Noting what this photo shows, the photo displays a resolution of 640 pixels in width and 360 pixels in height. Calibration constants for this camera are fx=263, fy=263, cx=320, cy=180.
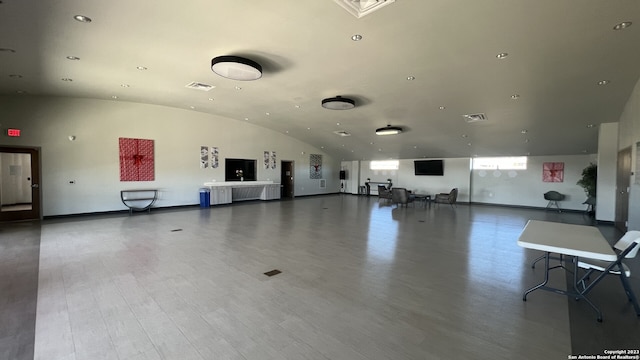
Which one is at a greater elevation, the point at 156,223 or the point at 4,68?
the point at 4,68

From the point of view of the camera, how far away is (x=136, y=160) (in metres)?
8.77

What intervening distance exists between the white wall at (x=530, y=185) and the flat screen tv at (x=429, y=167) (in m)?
1.51

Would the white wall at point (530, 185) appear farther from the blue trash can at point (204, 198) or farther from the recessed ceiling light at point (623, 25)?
the blue trash can at point (204, 198)

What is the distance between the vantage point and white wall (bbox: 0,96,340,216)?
24.0ft

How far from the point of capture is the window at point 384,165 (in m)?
15.7

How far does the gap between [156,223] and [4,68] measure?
4212 millimetres

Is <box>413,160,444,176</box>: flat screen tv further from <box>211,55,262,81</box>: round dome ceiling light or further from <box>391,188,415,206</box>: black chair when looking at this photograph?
<box>211,55,262,81</box>: round dome ceiling light

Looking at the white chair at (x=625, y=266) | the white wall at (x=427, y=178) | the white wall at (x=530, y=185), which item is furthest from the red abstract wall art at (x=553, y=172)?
the white chair at (x=625, y=266)

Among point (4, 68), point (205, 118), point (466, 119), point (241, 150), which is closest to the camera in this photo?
point (4, 68)

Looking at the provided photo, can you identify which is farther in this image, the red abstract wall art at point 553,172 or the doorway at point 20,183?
the red abstract wall art at point 553,172

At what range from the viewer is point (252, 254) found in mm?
4473

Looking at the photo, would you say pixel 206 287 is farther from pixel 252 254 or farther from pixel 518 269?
pixel 518 269

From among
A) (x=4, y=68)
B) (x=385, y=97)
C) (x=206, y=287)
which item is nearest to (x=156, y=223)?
(x=4, y=68)

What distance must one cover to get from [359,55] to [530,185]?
11.1m
